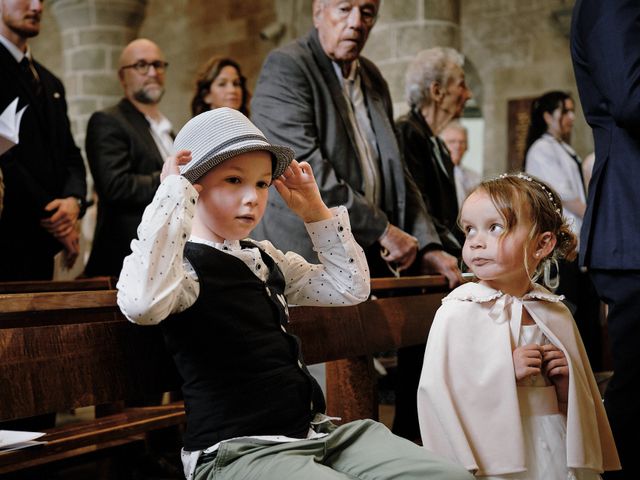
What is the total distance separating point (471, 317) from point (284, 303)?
1.56 feet

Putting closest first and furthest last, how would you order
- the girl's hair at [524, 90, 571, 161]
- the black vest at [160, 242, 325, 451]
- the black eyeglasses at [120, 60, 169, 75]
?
the black vest at [160, 242, 325, 451] < the black eyeglasses at [120, 60, 169, 75] < the girl's hair at [524, 90, 571, 161]

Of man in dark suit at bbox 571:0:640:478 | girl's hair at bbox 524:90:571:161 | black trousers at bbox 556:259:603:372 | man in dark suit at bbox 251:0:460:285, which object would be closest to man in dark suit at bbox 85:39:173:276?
man in dark suit at bbox 251:0:460:285

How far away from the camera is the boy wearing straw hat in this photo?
5.90 feet

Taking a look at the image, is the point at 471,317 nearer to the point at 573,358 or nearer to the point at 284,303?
the point at 573,358

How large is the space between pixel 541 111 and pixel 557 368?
4884 mm

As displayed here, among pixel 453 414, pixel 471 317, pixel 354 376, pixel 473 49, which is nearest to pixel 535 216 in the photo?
pixel 471 317

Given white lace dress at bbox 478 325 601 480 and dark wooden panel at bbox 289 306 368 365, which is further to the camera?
dark wooden panel at bbox 289 306 368 365

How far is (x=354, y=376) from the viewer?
2.93 meters

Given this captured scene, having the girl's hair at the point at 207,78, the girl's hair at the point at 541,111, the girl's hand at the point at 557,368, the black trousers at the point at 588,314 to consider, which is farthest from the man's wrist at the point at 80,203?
the girl's hair at the point at 541,111

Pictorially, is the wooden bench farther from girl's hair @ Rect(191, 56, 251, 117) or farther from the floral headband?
girl's hair @ Rect(191, 56, 251, 117)

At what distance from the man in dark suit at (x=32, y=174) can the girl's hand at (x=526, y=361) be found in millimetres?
2406

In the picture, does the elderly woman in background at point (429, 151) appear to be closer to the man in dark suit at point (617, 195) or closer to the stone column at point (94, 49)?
the man in dark suit at point (617, 195)

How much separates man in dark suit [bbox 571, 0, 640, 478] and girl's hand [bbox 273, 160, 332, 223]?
0.89 m

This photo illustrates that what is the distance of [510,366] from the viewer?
83.7 inches
